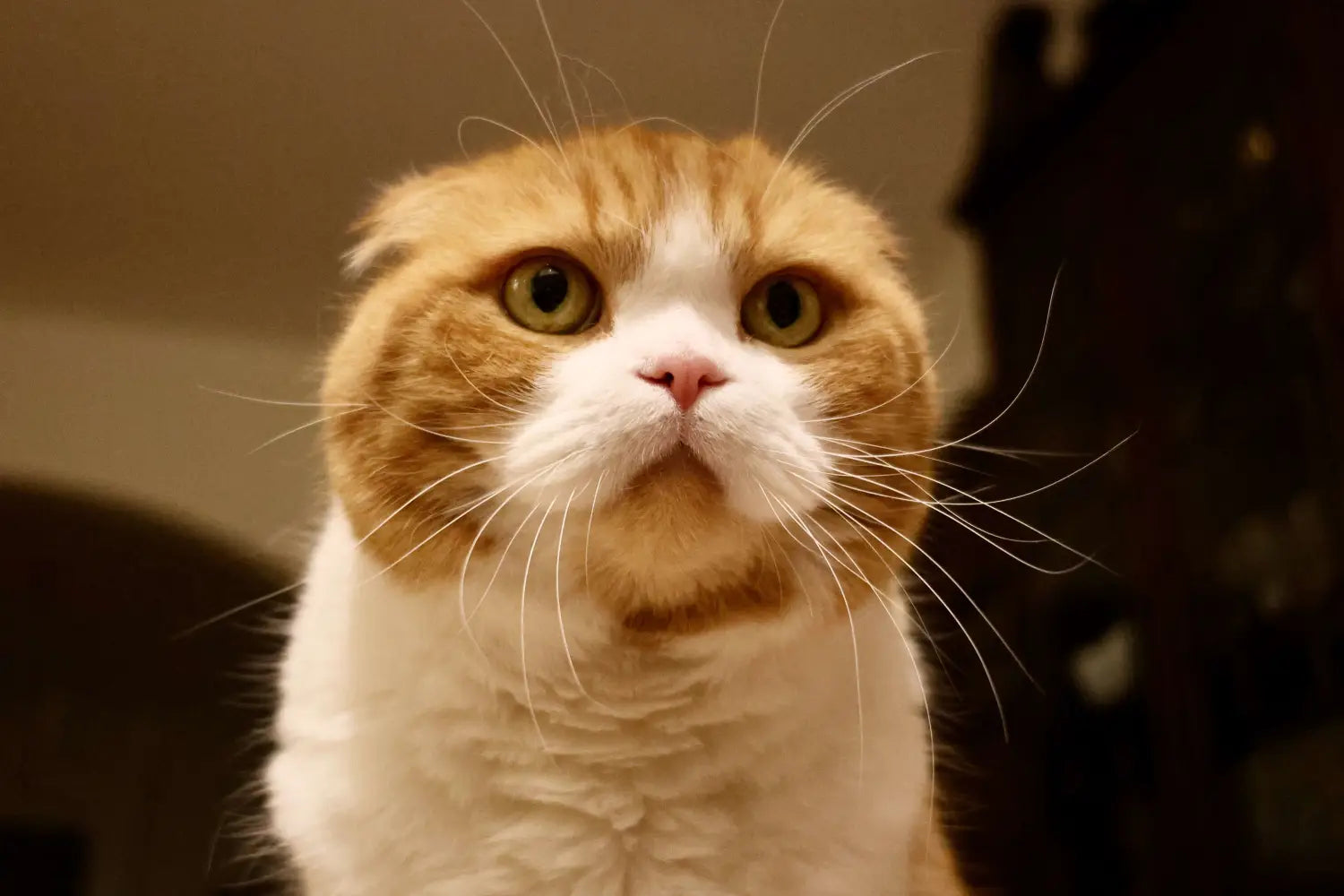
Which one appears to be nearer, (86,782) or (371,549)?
(371,549)

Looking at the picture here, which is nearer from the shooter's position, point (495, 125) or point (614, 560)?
point (614, 560)

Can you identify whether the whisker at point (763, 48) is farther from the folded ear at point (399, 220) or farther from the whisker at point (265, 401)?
the whisker at point (265, 401)

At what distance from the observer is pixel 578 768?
726 millimetres

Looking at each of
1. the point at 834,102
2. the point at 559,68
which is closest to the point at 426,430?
the point at 559,68

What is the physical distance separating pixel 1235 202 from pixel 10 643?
1.65 meters

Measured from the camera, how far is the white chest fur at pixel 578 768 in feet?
2.33

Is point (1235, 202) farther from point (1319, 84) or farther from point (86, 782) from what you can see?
point (86, 782)

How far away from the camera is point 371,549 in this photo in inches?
30.2

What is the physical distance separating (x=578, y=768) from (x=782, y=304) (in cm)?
36

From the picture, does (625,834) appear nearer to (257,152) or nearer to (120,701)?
(257,152)

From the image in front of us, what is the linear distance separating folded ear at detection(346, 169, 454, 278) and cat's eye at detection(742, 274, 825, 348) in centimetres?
25

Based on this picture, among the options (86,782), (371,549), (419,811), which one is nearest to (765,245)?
(371,549)

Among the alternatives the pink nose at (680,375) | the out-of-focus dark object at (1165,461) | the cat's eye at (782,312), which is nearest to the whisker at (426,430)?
the pink nose at (680,375)

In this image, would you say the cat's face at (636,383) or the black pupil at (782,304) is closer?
the cat's face at (636,383)
